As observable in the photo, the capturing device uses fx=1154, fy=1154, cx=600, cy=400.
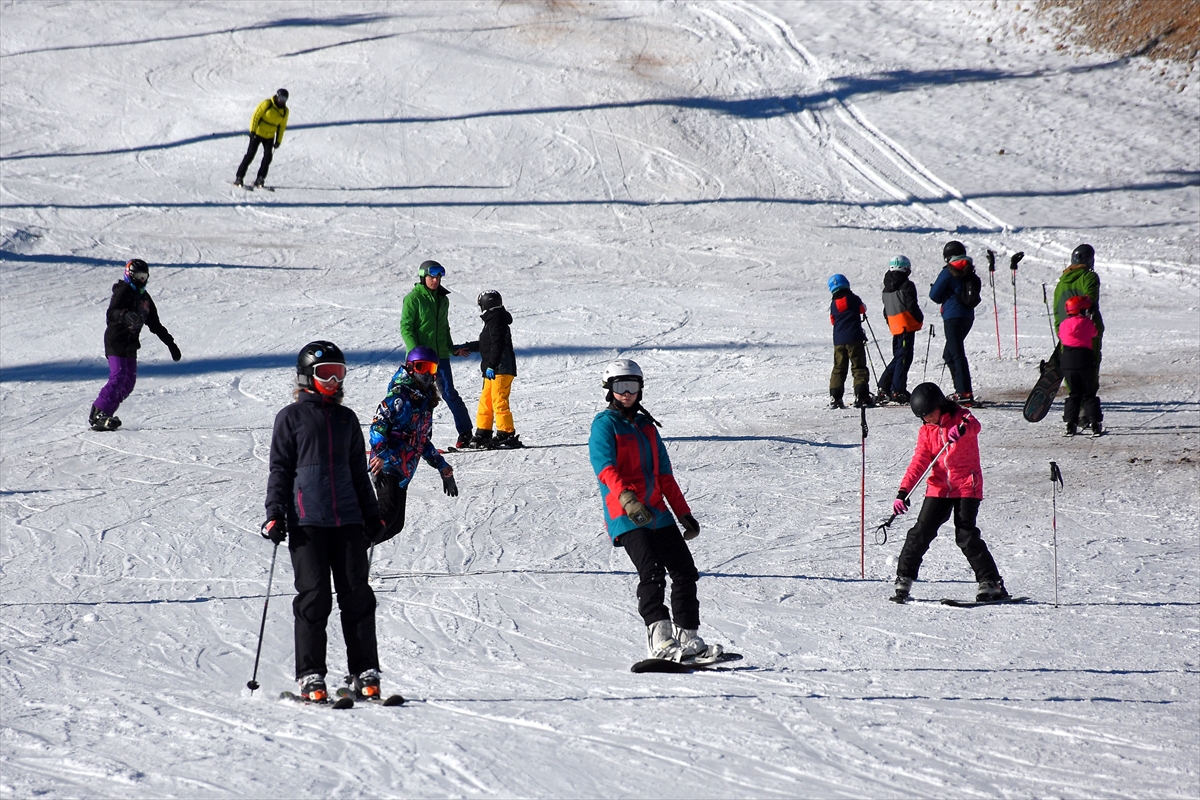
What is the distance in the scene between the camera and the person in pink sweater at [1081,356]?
36.2 feet

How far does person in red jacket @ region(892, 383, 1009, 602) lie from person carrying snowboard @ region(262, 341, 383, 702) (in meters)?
3.49

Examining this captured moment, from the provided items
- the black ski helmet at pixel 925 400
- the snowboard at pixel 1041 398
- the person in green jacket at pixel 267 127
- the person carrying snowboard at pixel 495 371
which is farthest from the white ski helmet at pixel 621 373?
the person in green jacket at pixel 267 127

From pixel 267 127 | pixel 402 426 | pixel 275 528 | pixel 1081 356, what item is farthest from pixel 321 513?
pixel 267 127

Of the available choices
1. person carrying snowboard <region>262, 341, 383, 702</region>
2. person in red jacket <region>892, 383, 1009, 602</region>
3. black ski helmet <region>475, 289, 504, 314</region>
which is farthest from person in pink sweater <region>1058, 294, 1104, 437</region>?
person carrying snowboard <region>262, 341, 383, 702</region>

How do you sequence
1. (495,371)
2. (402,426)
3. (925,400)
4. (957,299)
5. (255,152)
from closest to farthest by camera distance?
(925,400) → (402,426) → (495,371) → (957,299) → (255,152)

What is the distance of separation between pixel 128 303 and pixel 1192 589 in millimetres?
9744

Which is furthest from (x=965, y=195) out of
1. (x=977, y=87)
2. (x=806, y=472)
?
(x=806, y=472)

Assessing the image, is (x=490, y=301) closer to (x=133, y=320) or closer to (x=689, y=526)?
(x=133, y=320)

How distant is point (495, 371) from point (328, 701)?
581 cm

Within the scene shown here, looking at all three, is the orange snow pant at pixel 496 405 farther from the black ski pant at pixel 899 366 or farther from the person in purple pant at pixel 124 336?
the black ski pant at pixel 899 366

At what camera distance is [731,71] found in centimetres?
2748

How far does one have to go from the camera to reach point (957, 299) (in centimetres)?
1209

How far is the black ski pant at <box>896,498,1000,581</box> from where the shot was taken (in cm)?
727

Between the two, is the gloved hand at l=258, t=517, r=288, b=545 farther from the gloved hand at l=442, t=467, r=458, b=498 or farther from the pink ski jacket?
the pink ski jacket
